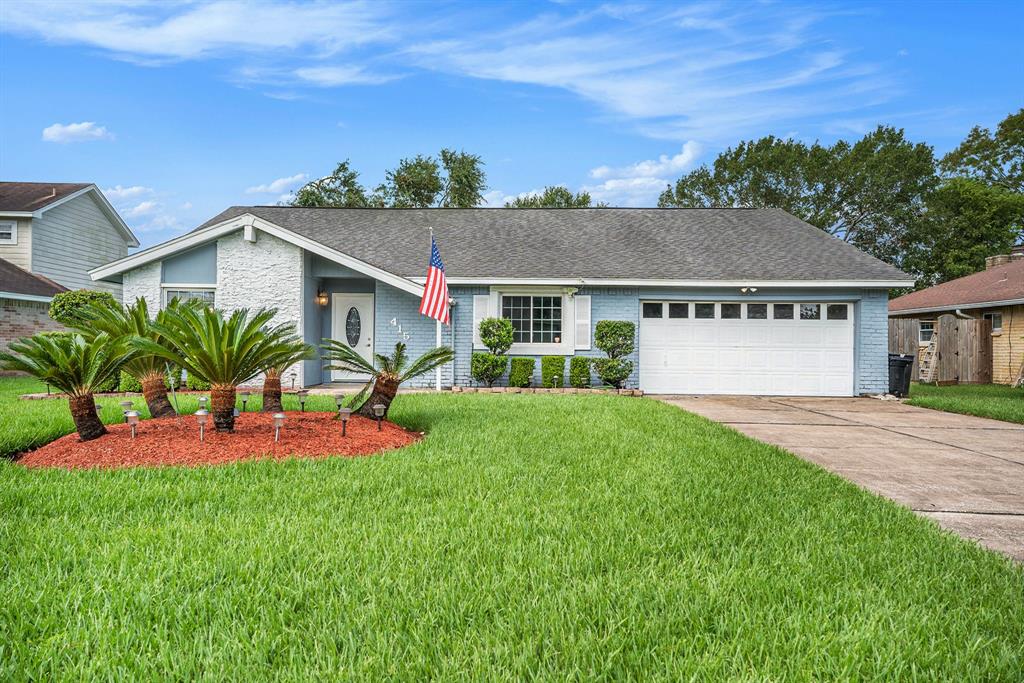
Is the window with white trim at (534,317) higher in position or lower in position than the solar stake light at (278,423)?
higher

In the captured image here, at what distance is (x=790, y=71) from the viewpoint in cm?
1916

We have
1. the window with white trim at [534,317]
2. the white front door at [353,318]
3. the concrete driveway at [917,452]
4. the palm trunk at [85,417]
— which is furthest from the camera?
the white front door at [353,318]

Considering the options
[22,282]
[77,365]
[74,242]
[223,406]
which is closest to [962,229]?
[223,406]

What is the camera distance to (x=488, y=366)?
12688 millimetres

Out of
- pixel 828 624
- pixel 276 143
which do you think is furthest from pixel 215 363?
pixel 276 143

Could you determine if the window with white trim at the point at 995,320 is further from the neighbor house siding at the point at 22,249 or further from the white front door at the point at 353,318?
the neighbor house siding at the point at 22,249

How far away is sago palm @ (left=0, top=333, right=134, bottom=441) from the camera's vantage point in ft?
17.1

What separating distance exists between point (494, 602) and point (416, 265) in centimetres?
1215

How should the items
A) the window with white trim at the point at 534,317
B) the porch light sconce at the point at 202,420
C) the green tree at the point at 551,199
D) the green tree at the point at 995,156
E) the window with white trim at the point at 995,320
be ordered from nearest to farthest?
the porch light sconce at the point at 202,420 → the window with white trim at the point at 534,317 → the window with white trim at the point at 995,320 → the green tree at the point at 995,156 → the green tree at the point at 551,199

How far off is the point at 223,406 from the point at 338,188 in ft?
91.4

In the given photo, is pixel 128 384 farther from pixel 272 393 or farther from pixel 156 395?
pixel 272 393

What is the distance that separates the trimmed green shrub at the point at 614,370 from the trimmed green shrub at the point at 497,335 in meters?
2.12

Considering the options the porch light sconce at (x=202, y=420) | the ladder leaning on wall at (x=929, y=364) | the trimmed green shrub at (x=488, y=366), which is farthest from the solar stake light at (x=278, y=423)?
the ladder leaning on wall at (x=929, y=364)

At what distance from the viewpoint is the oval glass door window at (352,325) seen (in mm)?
14250
